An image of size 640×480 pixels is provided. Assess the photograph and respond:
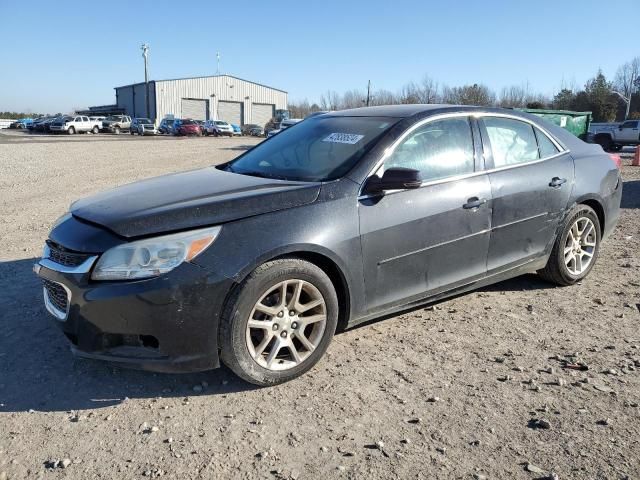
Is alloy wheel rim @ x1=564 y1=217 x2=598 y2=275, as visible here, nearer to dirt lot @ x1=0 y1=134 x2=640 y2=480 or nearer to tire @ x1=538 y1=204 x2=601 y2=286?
tire @ x1=538 y1=204 x2=601 y2=286

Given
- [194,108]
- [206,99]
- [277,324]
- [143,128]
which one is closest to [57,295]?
[277,324]

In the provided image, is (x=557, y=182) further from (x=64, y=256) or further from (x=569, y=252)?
(x=64, y=256)

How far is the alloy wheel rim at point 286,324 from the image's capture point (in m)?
Answer: 3.13

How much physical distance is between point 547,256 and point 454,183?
4.52 feet

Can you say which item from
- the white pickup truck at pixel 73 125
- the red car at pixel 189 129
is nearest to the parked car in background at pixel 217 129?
the red car at pixel 189 129

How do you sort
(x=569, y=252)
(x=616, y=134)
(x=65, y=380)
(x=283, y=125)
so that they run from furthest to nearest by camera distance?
(x=283, y=125), (x=616, y=134), (x=569, y=252), (x=65, y=380)

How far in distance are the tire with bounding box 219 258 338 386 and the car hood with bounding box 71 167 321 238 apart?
0.39 m

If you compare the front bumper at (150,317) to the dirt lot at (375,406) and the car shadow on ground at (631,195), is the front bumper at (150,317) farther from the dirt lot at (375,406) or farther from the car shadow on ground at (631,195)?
the car shadow on ground at (631,195)

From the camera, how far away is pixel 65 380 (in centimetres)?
326

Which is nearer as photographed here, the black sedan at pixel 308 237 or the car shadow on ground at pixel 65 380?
the black sedan at pixel 308 237

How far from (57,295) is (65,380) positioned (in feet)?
1.75

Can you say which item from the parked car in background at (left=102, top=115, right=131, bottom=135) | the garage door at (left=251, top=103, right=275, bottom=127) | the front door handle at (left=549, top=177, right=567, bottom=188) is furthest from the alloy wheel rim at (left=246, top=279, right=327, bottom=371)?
the garage door at (left=251, top=103, right=275, bottom=127)

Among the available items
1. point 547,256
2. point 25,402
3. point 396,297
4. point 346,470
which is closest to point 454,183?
point 396,297

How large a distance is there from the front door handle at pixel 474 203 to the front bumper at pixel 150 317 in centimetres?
189
